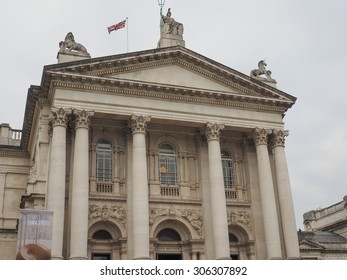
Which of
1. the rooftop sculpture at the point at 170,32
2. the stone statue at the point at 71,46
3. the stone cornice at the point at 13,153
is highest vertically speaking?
the rooftop sculpture at the point at 170,32

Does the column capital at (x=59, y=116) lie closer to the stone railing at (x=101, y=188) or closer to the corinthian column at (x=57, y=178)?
the corinthian column at (x=57, y=178)

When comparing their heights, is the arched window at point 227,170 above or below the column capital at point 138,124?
below

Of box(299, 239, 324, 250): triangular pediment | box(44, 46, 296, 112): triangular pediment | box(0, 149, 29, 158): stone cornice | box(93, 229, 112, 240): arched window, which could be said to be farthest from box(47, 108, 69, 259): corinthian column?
box(299, 239, 324, 250): triangular pediment

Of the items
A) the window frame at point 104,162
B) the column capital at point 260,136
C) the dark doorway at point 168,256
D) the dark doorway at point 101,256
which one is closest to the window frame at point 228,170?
the column capital at point 260,136

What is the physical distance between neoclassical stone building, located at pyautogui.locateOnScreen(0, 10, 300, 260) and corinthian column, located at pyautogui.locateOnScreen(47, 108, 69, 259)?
0.06 meters

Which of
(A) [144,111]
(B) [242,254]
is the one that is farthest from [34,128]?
(B) [242,254]

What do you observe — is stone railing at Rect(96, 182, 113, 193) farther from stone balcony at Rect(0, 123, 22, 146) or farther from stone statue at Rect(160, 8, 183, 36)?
stone balcony at Rect(0, 123, 22, 146)

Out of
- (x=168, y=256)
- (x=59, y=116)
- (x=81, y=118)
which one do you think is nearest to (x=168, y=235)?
(x=168, y=256)

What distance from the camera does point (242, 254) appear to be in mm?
29641

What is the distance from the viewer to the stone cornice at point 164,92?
27031 mm

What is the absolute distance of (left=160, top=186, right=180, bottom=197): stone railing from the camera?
29031 millimetres

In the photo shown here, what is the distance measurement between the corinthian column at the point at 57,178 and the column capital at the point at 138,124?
3.72 m

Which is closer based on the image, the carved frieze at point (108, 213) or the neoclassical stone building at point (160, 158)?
the neoclassical stone building at point (160, 158)

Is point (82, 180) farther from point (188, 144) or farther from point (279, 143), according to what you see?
point (279, 143)
